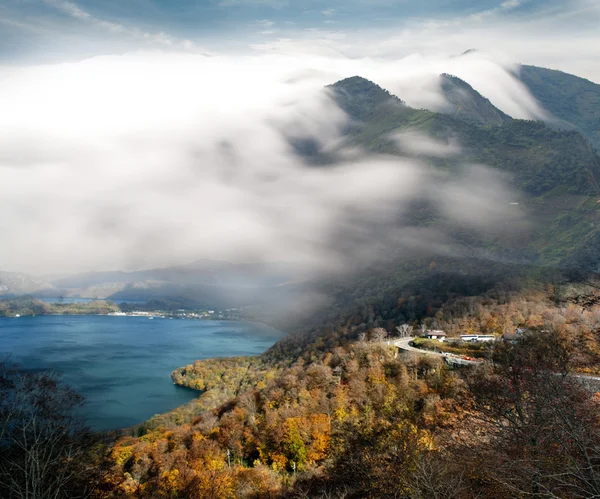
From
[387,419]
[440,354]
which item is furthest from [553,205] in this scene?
[387,419]

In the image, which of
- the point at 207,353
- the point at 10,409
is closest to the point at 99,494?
the point at 10,409

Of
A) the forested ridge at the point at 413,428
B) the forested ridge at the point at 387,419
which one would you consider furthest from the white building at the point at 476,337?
the forested ridge at the point at 413,428

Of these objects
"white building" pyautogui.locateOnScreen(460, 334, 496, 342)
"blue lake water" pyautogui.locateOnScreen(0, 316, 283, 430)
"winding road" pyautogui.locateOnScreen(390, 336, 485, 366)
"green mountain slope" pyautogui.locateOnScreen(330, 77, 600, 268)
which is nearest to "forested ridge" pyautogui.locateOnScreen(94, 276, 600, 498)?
"winding road" pyautogui.locateOnScreen(390, 336, 485, 366)

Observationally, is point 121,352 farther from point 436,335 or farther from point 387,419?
point 387,419

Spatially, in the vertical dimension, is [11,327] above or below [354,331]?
below

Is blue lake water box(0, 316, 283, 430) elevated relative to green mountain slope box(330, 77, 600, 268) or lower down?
lower down

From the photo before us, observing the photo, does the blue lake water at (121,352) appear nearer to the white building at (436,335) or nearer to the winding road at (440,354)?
the winding road at (440,354)

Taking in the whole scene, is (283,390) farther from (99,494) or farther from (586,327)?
(99,494)

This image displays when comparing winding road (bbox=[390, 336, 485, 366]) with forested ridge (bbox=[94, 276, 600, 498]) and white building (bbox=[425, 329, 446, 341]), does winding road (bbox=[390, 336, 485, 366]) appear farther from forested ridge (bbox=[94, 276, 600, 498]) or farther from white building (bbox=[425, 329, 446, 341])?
white building (bbox=[425, 329, 446, 341])

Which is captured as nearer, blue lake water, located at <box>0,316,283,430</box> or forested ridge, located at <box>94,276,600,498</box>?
forested ridge, located at <box>94,276,600,498</box>
